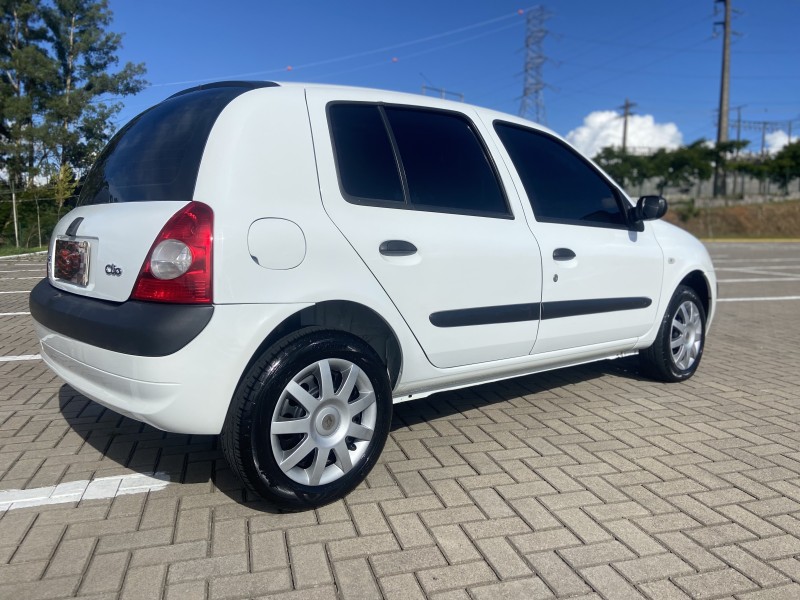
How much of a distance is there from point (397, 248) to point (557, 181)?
4.85 feet

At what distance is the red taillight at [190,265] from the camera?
2473 millimetres

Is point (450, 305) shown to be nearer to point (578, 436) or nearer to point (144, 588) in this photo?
point (578, 436)

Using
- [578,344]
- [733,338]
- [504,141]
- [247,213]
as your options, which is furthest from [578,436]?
[733,338]

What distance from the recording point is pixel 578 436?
3725 millimetres

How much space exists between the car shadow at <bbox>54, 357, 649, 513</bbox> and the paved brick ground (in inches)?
0.6

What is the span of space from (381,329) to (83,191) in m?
1.69

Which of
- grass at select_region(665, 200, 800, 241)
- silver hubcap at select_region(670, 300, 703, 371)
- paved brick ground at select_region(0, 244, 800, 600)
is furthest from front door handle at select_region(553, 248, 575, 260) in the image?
grass at select_region(665, 200, 800, 241)

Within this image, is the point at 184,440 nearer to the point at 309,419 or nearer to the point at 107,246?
the point at 309,419

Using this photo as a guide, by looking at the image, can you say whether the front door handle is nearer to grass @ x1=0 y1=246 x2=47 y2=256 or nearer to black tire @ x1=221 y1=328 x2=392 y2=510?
black tire @ x1=221 y1=328 x2=392 y2=510

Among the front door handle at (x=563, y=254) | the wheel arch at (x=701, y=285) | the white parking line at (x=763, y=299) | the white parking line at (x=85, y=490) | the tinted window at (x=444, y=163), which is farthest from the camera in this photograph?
the white parking line at (x=763, y=299)

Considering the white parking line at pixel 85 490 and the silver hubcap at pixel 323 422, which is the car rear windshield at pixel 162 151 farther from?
the white parking line at pixel 85 490

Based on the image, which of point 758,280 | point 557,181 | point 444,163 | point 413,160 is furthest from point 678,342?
point 758,280

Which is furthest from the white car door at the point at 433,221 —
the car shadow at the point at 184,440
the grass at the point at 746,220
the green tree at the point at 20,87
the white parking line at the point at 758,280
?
the grass at the point at 746,220

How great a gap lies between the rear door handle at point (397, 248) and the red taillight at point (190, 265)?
2.59 feet
